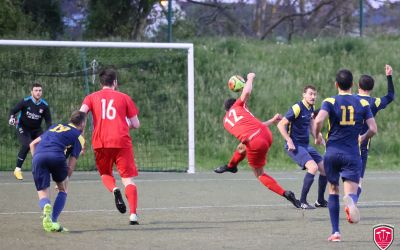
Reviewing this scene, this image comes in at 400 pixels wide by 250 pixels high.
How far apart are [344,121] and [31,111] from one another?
8.09 m

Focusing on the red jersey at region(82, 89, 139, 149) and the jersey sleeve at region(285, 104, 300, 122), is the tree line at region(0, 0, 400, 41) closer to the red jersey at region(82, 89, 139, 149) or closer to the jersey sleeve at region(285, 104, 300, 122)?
the jersey sleeve at region(285, 104, 300, 122)

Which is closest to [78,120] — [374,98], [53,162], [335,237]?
[53,162]

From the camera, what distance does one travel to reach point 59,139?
384 inches

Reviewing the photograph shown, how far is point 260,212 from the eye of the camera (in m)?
11.6

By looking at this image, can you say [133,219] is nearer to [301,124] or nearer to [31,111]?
[301,124]

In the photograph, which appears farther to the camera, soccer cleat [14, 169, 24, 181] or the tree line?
the tree line

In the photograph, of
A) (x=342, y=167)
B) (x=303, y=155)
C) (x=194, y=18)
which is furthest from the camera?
(x=194, y=18)

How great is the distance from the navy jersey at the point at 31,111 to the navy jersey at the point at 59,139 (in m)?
5.93

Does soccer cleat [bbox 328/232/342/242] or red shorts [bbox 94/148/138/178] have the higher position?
red shorts [bbox 94/148/138/178]

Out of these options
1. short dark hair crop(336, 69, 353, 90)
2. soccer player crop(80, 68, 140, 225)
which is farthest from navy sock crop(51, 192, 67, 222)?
short dark hair crop(336, 69, 353, 90)

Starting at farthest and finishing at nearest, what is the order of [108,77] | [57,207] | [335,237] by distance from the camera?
[108,77]
[57,207]
[335,237]

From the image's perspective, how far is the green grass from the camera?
19688 mm

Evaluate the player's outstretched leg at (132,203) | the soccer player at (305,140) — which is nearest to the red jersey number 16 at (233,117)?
the soccer player at (305,140)

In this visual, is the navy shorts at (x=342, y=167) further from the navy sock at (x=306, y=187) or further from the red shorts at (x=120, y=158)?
the navy sock at (x=306, y=187)
